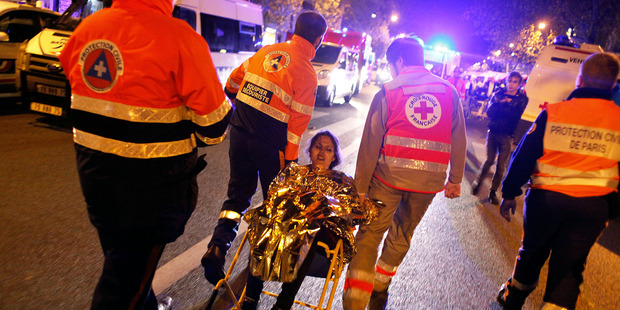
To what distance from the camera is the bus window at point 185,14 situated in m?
7.64

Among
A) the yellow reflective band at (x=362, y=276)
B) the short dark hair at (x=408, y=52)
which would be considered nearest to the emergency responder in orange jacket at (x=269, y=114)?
the short dark hair at (x=408, y=52)

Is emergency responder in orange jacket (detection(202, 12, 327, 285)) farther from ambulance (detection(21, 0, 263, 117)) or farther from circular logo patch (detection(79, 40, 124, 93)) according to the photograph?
ambulance (detection(21, 0, 263, 117))

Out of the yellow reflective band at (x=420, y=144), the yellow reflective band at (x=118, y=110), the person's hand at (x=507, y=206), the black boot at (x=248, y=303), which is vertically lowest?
the black boot at (x=248, y=303)

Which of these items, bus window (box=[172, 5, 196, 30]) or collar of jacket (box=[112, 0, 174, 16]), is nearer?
collar of jacket (box=[112, 0, 174, 16])

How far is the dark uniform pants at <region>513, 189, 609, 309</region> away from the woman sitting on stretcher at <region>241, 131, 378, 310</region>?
3.76 ft

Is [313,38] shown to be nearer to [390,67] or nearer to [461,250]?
[390,67]

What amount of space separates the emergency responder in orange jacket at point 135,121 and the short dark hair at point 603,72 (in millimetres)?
2373

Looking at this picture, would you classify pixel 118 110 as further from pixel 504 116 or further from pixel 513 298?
pixel 504 116

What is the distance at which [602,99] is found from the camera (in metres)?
2.12

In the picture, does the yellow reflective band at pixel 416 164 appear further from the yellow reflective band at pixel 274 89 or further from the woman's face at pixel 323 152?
the yellow reflective band at pixel 274 89

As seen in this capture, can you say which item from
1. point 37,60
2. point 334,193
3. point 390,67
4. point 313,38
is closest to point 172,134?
point 334,193

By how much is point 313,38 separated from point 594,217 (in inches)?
91.5

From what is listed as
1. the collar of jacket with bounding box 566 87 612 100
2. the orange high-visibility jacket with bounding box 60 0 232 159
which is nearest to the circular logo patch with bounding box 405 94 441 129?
the collar of jacket with bounding box 566 87 612 100

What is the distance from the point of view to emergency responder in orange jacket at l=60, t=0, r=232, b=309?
1.45 meters
